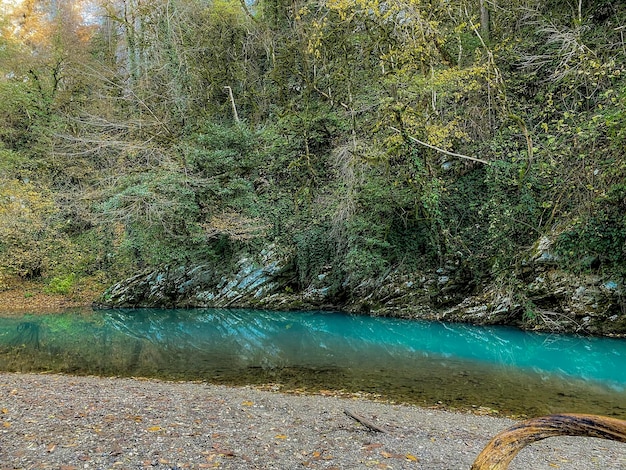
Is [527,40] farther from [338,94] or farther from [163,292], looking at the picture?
[163,292]

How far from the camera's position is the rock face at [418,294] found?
36.9ft

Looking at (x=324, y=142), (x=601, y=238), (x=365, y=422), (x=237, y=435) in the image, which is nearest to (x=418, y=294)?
(x=601, y=238)

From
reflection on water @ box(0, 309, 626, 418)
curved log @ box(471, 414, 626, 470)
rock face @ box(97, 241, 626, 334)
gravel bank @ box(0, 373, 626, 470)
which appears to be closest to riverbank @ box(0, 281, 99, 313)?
rock face @ box(97, 241, 626, 334)

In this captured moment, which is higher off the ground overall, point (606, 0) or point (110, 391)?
point (606, 0)

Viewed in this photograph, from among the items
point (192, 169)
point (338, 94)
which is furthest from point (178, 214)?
point (338, 94)

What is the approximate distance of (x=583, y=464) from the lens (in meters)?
4.33

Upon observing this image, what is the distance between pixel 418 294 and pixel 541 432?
13.3m

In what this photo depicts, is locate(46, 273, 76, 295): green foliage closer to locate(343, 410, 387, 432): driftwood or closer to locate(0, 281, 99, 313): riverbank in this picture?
locate(0, 281, 99, 313): riverbank

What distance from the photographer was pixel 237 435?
4.64 meters


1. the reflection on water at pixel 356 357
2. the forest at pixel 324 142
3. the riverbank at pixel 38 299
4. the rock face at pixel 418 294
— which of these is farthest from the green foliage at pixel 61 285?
the reflection on water at pixel 356 357

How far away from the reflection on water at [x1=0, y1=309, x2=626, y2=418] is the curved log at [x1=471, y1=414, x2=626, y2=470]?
532 centimetres

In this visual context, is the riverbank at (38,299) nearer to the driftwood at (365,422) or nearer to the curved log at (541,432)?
the driftwood at (365,422)

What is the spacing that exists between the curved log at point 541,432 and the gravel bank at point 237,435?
2.52 m

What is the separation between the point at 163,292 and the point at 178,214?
162 inches
